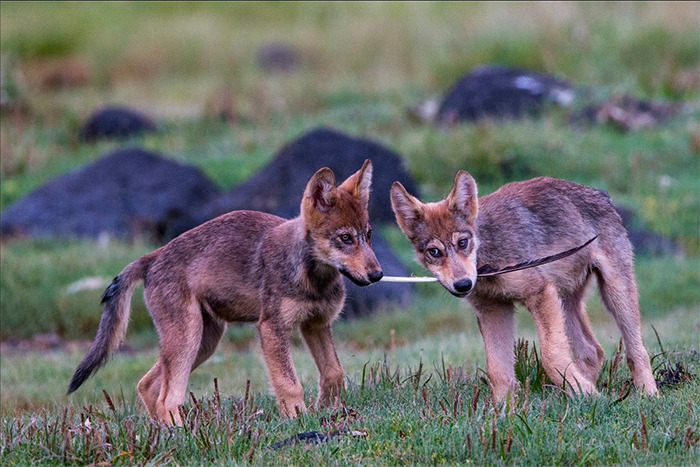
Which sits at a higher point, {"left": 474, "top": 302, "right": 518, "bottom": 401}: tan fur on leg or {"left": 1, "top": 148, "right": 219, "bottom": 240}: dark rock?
{"left": 474, "top": 302, "right": 518, "bottom": 401}: tan fur on leg

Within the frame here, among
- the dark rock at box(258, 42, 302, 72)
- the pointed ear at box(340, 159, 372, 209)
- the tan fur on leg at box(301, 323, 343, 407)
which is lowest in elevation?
the dark rock at box(258, 42, 302, 72)

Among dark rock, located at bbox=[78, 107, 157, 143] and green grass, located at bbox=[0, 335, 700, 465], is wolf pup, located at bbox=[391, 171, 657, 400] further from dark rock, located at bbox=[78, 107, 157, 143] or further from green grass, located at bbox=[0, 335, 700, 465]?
dark rock, located at bbox=[78, 107, 157, 143]

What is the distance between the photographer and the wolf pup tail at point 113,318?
7.76m

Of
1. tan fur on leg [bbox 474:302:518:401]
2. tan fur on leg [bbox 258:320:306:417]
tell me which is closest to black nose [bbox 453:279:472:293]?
tan fur on leg [bbox 474:302:518:401]

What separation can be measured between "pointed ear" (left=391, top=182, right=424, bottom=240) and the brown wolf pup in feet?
0.82

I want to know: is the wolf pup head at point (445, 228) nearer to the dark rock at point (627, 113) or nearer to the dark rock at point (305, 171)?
the dark rock at point (305, 171)

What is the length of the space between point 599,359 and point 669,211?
996 cm

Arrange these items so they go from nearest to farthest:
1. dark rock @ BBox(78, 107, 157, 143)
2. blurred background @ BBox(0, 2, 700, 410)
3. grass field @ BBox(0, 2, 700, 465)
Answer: grass field @ BBox(0, 2, 700, 465) < blurred background @ BBox(0, 2, 700, 410) < dark rock @ BBox(78, 107, 157, 143)

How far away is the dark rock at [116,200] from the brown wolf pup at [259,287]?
9301 mm

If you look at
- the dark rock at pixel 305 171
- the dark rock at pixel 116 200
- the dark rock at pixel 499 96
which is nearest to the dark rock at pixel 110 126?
the dark rock at pixel 116 200

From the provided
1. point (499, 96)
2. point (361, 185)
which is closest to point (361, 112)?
point (499, 96)

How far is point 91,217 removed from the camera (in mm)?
18234

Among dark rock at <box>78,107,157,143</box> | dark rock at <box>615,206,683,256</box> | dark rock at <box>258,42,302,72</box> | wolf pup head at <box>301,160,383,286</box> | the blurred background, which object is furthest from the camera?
dark rock at <box>258,42,302,72</box>

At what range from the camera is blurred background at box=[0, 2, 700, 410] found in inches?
578
